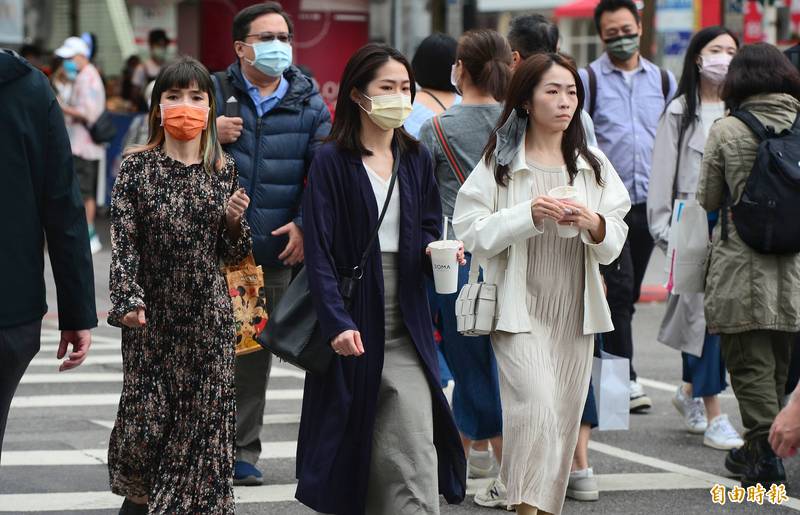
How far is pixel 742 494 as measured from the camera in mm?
6754

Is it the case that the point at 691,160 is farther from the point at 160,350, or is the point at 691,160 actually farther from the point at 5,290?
the point at 5,290

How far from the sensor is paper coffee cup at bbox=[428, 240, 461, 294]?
5.11 metres

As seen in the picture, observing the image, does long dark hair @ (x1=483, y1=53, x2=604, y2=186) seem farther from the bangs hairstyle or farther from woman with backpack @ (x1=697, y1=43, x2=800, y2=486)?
woman with backpack @ (x1=697, y1=43, x2=800, y2=486)

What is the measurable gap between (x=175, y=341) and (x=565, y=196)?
1591mm

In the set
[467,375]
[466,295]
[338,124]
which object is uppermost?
[338,124]

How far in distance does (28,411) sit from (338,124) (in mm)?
4468

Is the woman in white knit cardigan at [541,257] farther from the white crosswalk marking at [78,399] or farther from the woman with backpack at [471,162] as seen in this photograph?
the white crosswalk marking at [78,399]

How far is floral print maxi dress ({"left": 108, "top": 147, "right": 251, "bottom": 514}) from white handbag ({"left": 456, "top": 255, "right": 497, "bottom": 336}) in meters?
0.94

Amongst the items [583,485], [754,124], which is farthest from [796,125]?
[583,485]

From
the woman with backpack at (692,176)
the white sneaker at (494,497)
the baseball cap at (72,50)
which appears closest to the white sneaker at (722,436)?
the woman with backpack at (692,176)

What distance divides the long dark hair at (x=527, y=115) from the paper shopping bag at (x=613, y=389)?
101 cm

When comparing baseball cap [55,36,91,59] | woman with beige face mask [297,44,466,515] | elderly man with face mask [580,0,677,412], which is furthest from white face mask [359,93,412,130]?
baseball cap [55,36,91,59]

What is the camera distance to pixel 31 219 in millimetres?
4457

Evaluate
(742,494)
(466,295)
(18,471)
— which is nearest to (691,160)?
(742,494)
